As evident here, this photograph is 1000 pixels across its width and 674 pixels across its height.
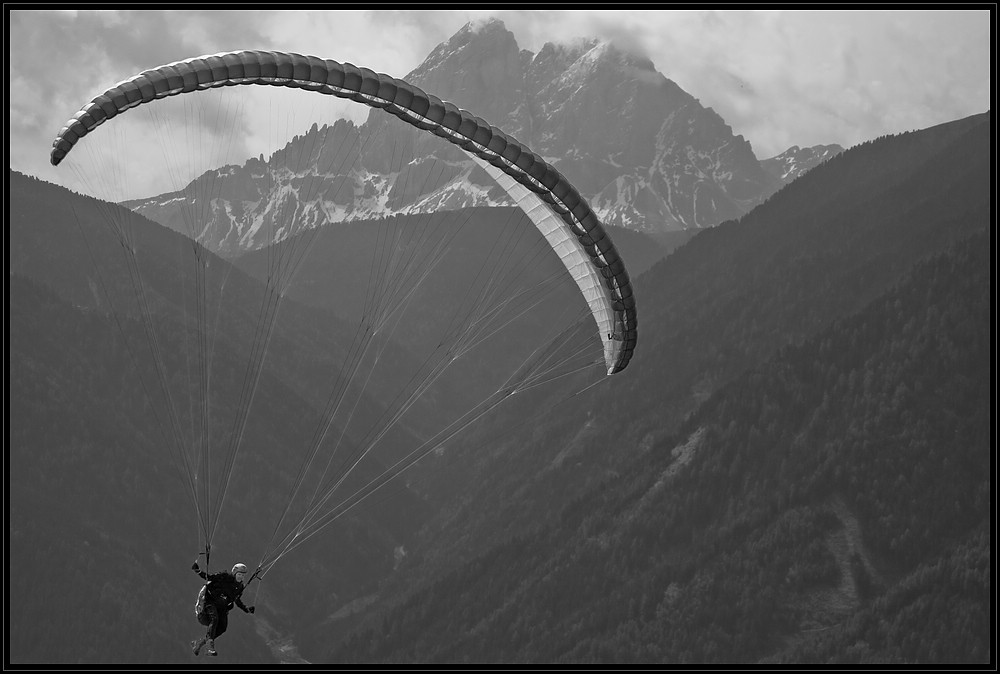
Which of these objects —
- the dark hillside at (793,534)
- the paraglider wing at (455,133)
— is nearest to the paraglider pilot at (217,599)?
the paraglider wing at (455,133)

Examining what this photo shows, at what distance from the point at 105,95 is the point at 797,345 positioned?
16180 centimetres

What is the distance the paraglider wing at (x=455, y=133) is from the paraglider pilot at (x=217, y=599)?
13164 mm

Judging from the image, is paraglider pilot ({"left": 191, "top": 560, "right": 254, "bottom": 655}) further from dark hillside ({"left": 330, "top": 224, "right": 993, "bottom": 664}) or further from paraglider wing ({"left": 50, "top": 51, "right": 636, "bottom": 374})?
dark hillside ({"left": 330, "top": 224, "right": 993, "bottom": 664})

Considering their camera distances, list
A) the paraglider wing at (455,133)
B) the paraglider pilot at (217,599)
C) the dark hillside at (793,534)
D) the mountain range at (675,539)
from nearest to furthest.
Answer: the paraglider pilot at (217,599)
the paraglider wing at (455,133)
the dark hillside at (793,534)
the mountain range at (675,539)

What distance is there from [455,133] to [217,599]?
15858 mm

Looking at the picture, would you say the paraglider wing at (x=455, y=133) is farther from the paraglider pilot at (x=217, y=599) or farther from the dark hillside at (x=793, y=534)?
the dark hillside at (x=793, y=534)

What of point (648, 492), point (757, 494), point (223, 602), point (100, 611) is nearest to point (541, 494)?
point (648, 492)

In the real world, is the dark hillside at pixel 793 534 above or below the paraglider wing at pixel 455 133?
below

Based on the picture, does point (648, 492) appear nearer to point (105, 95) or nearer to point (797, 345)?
point (797, 345)

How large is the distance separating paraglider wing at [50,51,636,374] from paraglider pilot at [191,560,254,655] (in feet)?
43.2

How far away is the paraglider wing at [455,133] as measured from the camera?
136 feet

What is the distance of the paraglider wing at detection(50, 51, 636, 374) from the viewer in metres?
41.5

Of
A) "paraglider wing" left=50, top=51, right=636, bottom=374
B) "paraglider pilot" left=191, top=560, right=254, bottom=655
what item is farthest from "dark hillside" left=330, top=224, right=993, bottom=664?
"paraglider pilot" left=191, top=560, right=254, bottom=655

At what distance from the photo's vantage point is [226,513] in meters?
196
